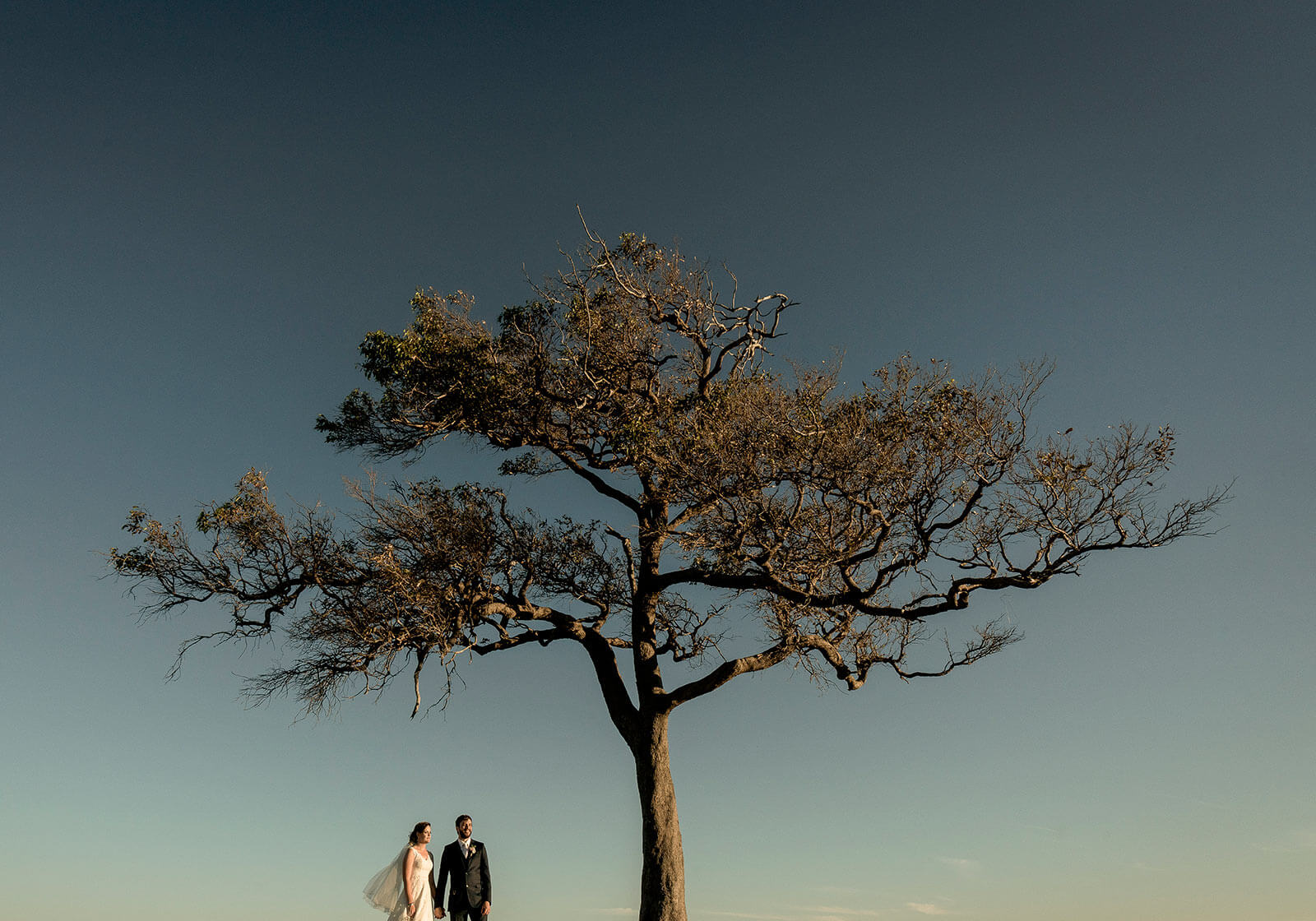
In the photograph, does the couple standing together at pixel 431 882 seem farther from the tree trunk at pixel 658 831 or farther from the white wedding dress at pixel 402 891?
the tree trunk at pixel 658 831

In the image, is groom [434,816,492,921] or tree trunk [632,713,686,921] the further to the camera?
tree trunk [632,713,686,921]

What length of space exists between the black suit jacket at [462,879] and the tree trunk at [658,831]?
3201 millimetres

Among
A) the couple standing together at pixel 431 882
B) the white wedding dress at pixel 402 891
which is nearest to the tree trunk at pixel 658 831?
the couple standing together at pixel 431 882

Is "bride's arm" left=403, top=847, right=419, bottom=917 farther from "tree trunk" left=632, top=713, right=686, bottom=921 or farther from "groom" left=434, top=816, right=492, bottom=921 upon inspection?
"tree trunk" left=632, top=713, right=686, bottom=921

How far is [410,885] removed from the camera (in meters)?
10.5

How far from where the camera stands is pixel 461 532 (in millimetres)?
14750

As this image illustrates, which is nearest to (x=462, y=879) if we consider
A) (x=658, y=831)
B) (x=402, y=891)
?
(x=402, y=891)

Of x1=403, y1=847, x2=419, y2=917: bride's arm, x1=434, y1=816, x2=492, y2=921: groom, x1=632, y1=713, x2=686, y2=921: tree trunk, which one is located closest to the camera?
x1=403, y1=847, x2=419, y2=917: bride's arm

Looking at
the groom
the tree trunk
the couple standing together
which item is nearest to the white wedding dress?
the couple standing together

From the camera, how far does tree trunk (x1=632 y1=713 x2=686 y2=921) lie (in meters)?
13.5

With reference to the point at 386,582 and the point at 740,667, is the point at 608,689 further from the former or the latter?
the point at 386,582

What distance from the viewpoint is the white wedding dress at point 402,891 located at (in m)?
10.6

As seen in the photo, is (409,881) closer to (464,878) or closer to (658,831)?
(464,878)

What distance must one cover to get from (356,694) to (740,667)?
20.3ft
